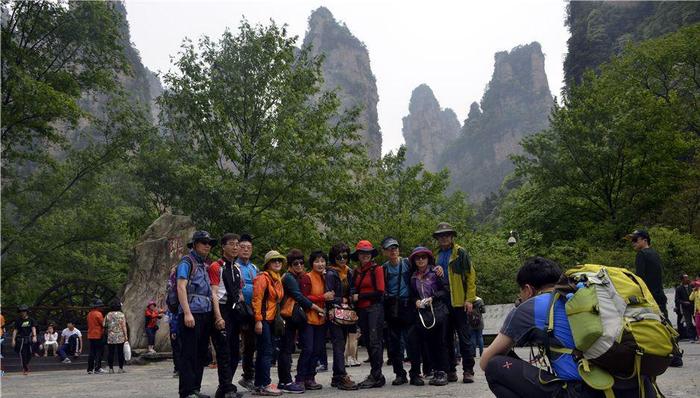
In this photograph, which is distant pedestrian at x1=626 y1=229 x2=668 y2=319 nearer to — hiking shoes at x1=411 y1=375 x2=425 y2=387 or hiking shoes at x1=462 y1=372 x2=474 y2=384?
hiking shoes at x1=462 y1=372 x2=474 y2=384

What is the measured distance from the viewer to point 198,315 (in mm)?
6090

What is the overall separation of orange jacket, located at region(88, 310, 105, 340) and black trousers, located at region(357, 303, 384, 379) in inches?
323

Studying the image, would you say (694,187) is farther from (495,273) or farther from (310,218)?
(310,218)

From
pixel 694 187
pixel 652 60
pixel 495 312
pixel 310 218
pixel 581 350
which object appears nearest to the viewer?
pixel 581 350

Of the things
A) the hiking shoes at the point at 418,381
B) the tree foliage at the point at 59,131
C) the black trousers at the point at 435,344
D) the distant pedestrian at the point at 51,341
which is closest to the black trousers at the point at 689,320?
the black trousers at the point at 435,344

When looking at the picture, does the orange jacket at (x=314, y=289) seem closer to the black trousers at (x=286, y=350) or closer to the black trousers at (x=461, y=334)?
the black trousers at (x=286, y=350)

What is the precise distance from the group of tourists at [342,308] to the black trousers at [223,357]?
0.15ft

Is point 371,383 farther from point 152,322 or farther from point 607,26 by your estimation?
point 607,26

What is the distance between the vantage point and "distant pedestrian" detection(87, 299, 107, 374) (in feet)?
43.3

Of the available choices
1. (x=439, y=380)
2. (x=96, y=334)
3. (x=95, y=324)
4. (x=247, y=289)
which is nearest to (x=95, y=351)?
(x=96, y=334)

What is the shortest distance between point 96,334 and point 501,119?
525 ft

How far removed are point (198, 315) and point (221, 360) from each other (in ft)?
2.02

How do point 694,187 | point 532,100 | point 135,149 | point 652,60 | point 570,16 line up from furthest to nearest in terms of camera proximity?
1. point 532,100
2. point 570,16
3. point 652,60
4. point 694,187
5. point 135,149

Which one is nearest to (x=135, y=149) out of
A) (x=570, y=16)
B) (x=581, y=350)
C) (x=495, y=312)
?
(x=495, y=312)
